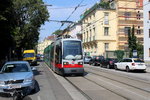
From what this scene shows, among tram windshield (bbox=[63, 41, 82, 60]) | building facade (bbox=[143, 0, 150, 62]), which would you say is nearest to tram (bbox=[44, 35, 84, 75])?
tram windshield (bbox=[63, 41, 82, 60])

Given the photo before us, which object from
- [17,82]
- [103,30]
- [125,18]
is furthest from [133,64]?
[125,18]

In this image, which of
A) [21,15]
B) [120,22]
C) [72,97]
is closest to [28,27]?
[21,15]

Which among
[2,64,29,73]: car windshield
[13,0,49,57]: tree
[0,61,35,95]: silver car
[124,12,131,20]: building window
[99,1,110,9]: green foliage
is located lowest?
[0,61,35,95]: silver car

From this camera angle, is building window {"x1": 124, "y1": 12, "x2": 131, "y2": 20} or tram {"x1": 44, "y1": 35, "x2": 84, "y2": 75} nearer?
tram {"x1": 44, "y1": 35, "x2": 84, "y2": 75}

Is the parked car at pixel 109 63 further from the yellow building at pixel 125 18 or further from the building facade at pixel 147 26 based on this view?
the yellow building at pixel 125 18

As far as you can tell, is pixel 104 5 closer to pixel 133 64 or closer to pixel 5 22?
pixel 133 64

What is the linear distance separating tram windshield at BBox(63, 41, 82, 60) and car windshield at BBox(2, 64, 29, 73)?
8.00 meters

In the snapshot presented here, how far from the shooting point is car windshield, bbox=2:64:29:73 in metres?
12.6

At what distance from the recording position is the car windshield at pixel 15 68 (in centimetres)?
1264

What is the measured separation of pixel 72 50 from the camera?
21.0 m

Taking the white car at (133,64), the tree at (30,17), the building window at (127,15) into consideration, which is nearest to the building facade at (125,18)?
the building window at (127,15)

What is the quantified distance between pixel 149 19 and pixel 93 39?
26.6m

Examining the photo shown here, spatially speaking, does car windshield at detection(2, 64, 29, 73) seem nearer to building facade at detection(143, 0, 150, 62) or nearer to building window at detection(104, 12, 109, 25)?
building facade at detection(143, 0, 150, 62)

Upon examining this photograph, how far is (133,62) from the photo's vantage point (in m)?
27.4
